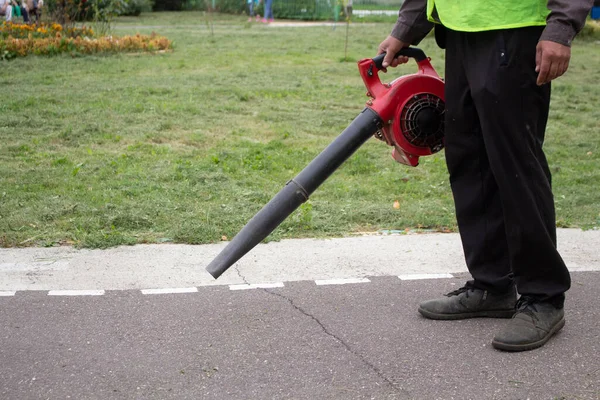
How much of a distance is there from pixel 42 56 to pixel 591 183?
1055cm

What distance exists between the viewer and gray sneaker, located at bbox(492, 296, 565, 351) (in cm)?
328

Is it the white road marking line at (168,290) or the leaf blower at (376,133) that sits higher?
the leaf blower at (376,133)

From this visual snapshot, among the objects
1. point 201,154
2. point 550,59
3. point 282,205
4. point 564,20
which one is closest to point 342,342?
point 282,205

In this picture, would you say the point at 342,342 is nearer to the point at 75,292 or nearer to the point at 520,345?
the point at 520,345

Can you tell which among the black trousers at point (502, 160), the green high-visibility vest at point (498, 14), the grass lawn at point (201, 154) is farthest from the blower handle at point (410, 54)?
the grass lawn at point (201, 154)

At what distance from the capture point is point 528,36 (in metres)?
3.12

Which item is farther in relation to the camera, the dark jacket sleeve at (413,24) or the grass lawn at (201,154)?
the grass lawn at (201,154)

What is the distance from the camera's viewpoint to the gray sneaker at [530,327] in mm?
3283

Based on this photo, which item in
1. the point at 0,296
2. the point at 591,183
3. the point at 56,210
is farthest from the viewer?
the point at 591,183

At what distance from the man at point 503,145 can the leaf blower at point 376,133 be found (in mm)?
98

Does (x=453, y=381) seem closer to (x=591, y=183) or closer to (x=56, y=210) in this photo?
(x=56, y=210)

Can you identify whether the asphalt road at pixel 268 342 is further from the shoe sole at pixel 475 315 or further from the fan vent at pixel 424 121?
the fan vent at pixel 424 121

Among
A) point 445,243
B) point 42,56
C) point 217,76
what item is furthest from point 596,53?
point 445,243

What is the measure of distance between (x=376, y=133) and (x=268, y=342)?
103cm
